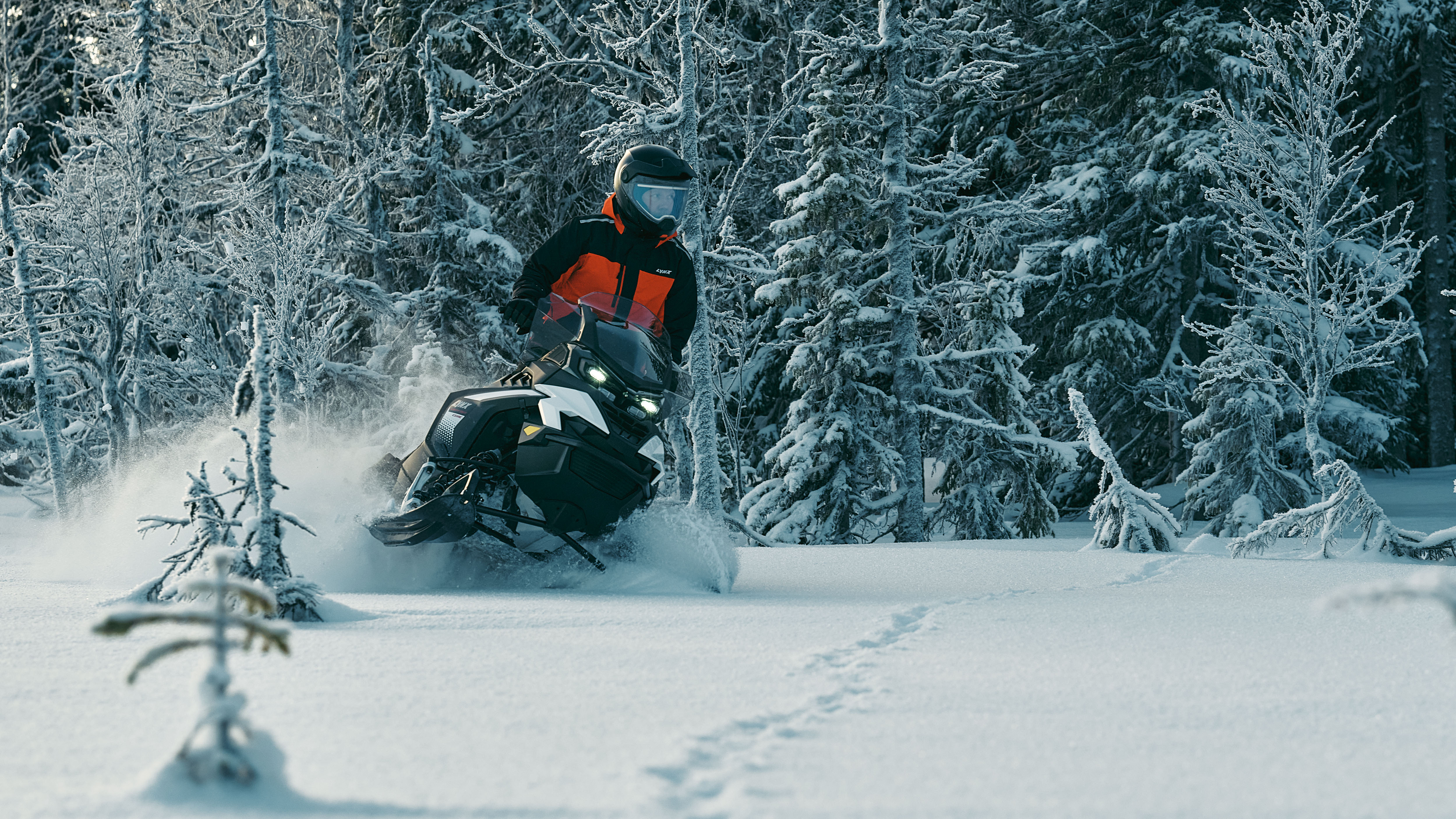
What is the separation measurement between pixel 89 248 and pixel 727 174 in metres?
9.21

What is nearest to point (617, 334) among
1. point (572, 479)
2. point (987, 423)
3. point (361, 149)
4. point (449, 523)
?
point (572, 479)

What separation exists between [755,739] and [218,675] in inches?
41.8

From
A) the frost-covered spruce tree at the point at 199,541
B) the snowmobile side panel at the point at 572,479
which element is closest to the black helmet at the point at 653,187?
the snowmobile side panel at the point at 572,479

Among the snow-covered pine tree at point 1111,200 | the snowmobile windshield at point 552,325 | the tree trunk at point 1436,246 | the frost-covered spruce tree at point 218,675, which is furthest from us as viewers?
the tree trunk at point 1436,246

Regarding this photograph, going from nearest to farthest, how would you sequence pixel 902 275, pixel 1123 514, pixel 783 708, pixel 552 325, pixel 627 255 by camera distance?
1. pixel 783 708
2. pixel 552 325
3. pixel 627 255
4. pixel 1123 514
5. pixel 902 275

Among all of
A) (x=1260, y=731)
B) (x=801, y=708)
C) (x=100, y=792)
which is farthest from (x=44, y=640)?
(x=1260, y=731)

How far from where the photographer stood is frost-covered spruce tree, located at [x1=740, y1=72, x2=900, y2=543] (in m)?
→ 14.3

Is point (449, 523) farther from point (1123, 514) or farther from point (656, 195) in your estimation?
point (1123, 514)

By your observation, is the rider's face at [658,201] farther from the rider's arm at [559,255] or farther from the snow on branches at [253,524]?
the snow on branches at [253,524]

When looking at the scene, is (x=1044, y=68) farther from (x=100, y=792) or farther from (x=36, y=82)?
(x=36, y=82)

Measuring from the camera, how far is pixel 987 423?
1523cm

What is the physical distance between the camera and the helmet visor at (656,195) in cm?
614

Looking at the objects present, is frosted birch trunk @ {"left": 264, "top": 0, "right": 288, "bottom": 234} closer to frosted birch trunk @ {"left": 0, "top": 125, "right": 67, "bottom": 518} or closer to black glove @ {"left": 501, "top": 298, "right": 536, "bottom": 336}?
frosted birch trunk @ {"left": 0, "top": 125, "right": 67, "bottom": 518}

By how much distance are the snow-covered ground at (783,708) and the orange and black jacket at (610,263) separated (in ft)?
5.89
